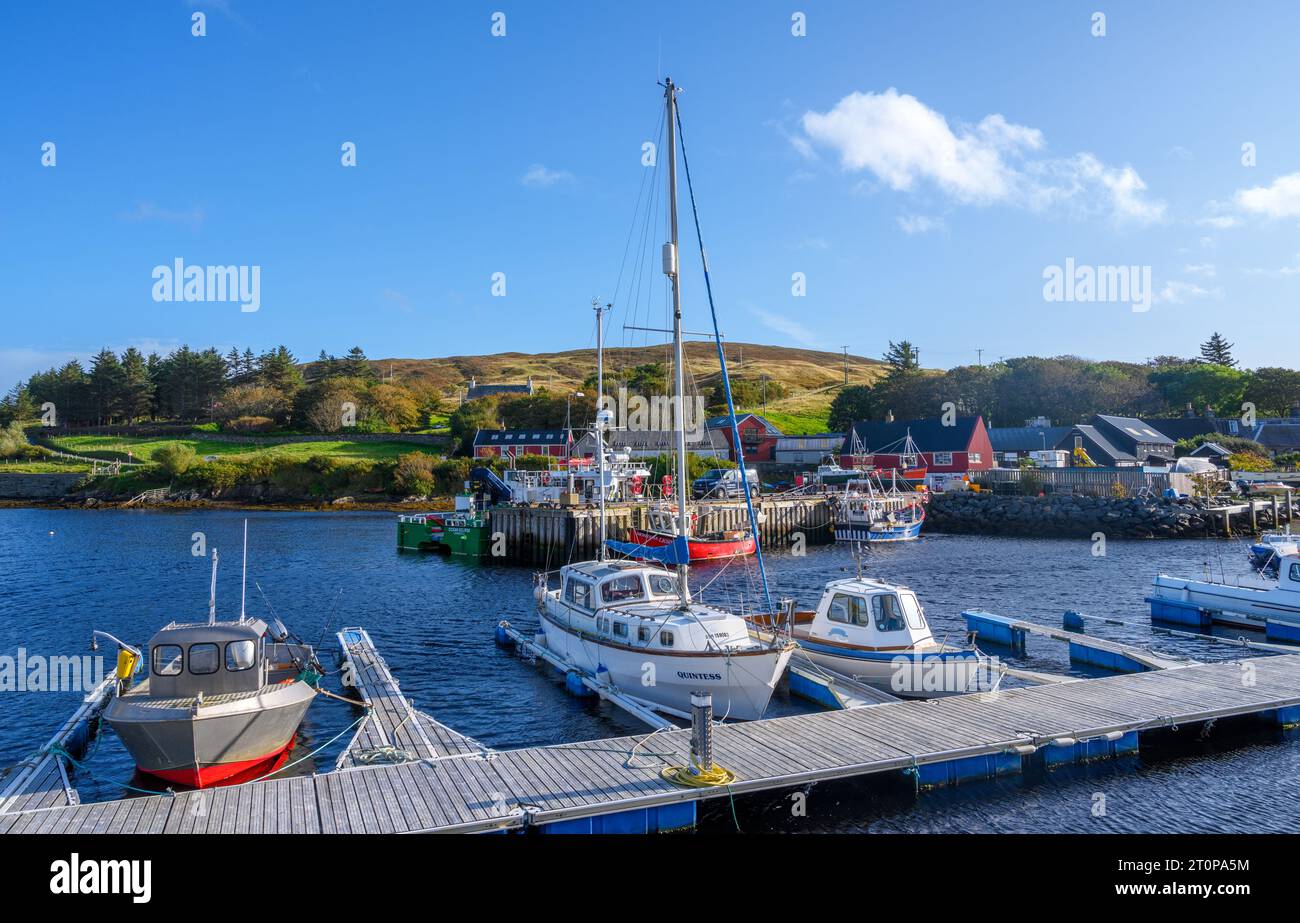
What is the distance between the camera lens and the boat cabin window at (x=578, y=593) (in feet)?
86.7

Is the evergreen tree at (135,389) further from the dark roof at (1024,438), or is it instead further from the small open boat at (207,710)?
the small open boat at (207,710)

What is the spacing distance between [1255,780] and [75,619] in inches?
1761

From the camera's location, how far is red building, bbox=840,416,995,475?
96544 millimetres

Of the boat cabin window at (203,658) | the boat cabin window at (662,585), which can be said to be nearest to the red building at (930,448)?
the boat cabin window at (662,585)

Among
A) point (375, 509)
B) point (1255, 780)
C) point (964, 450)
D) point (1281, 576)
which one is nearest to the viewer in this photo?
point (1255, 780)

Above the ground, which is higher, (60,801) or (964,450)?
(964,450)

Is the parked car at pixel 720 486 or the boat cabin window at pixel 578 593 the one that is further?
the parked car at pixel 720 486

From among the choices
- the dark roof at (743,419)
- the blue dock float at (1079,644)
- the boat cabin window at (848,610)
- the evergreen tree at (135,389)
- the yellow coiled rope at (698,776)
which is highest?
the evergreen tree at (135,389)

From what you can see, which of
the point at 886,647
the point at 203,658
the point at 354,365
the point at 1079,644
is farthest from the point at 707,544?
the point at 354,365
